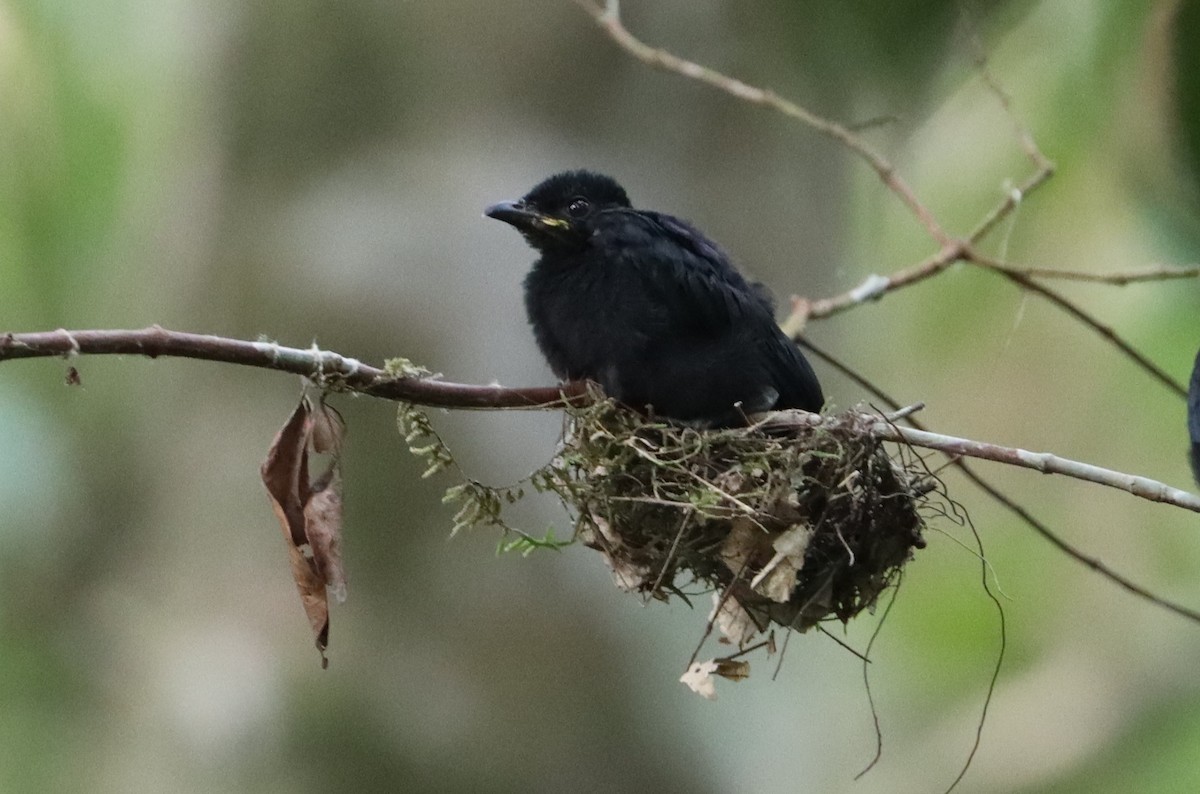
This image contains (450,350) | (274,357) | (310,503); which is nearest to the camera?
(274,357)

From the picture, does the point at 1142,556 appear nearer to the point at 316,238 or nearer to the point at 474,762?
the point at 474,762

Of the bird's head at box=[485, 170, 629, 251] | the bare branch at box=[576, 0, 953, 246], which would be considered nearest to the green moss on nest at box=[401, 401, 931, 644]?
the bird's head at box=[485, 170, 629, 251]

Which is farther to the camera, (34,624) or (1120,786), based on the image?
(1120,786)

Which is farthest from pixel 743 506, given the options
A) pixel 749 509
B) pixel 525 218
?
pixel 525 218

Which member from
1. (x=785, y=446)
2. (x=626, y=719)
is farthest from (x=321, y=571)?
(x=626, y=719)

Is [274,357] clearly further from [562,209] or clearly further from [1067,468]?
[1067,468]

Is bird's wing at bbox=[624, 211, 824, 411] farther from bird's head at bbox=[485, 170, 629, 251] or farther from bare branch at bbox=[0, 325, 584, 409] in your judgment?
bare branch at bbox=[0, 325, 584, 409]
